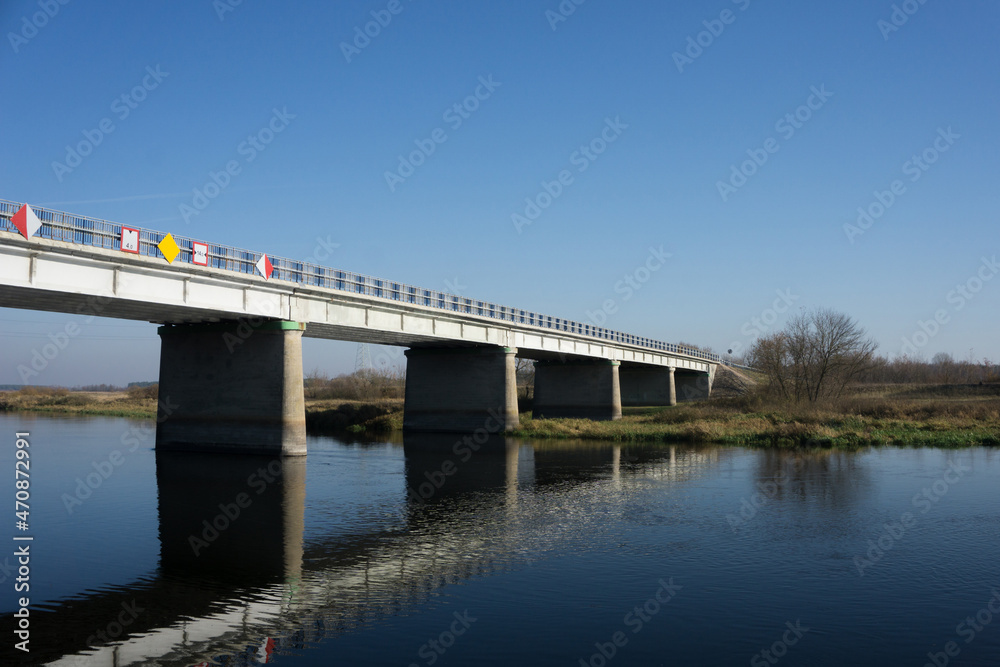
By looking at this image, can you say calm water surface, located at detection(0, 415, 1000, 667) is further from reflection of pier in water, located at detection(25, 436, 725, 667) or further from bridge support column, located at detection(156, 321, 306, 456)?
bridge support column, located at detection(156, 321, 306, 456)

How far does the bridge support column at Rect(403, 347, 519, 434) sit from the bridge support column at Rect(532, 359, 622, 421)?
17.9 meters

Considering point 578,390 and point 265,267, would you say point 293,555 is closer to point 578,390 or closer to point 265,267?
point 265,267

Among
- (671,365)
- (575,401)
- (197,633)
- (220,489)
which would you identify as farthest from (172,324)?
(671,365)

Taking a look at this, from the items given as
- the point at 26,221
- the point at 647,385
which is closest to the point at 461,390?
the point at 26,221

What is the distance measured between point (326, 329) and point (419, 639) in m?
32.0

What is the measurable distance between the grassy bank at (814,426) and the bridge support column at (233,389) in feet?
64.1

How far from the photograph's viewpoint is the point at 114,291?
93.9 ft

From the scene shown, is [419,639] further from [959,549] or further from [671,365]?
[671,365]

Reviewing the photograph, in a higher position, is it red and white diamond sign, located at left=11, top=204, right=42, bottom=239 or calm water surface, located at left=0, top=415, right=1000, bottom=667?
red and white diamond sign, located at left=11, top=204, right=42, bottom=239

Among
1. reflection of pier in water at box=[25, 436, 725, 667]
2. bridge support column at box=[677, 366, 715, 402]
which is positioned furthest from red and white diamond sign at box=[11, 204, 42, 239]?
bridge support column at box=[677, 366, 715, 402]

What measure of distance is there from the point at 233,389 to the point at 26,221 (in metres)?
13.7

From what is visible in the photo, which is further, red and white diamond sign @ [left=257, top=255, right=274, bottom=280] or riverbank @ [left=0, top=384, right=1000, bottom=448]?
riverbank @ [left=0, top=384, right=1000, bottom=448]

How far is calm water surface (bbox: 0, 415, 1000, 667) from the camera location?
11.2 meters

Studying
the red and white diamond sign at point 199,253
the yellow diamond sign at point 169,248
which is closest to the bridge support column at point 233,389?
the red and white diamond sign at point 199,253
